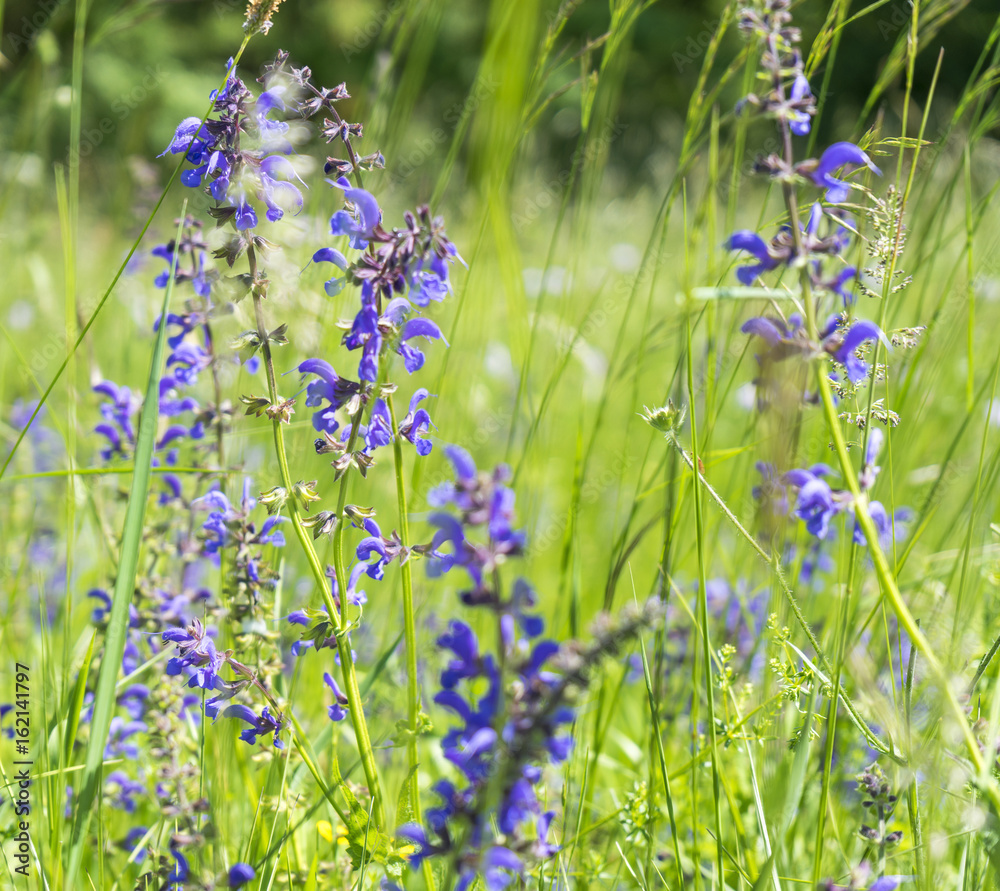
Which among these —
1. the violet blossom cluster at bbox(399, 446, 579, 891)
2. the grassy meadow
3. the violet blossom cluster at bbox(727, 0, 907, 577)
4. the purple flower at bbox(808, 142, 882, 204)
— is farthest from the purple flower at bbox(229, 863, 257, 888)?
the purple flower at bbox(808, 142, 882, 204)

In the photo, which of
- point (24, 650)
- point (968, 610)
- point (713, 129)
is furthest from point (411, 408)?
point (24, 650)

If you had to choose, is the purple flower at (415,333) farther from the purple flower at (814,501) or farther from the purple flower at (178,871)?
the purple flower at (178,871)

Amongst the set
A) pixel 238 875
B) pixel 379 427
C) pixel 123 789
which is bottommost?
pixel 238 875

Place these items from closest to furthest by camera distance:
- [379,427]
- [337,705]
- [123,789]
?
[379,427]
[337,705]
[123,789]

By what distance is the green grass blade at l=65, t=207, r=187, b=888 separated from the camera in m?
1.11

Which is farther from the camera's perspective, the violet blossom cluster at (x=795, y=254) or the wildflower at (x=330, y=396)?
the wildflower at (x=330, y=396)

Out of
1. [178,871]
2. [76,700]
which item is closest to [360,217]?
[76,700]

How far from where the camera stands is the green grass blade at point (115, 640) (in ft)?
3.64

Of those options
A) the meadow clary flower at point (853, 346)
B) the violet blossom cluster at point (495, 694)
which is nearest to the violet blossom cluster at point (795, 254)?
the meadow clary flower at point (853, 346)

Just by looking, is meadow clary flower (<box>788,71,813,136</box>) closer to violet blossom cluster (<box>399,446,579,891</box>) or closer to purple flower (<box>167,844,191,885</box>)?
violet blossom cluster (<box>399,446,579,891</box>)

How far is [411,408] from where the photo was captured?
144 centimetres

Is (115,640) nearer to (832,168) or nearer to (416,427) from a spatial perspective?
(416,427)

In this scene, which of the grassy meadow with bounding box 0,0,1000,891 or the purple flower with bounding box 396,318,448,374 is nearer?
the grassy meadow with bounding box 0,0,1000,891

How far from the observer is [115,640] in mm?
1144
